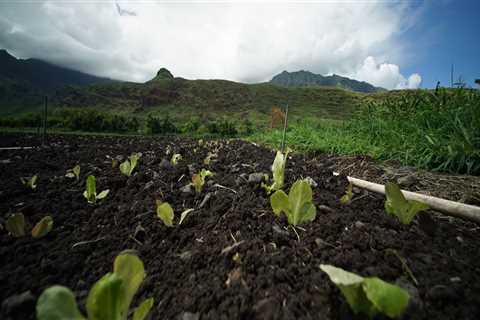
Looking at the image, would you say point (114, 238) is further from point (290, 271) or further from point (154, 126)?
point (154, 126)

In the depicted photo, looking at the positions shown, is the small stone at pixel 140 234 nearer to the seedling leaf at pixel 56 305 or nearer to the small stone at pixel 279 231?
the seedling leaf at pixel 56 305

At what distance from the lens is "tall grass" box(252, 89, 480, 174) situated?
1.96 metres

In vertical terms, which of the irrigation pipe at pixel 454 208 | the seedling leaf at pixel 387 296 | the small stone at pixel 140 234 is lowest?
the small stone at pixel 140 234

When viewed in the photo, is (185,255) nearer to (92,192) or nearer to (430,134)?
(92,192)

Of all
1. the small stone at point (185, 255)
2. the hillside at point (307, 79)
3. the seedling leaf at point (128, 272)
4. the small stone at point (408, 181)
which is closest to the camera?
the seedling leaf at point (128, 272)

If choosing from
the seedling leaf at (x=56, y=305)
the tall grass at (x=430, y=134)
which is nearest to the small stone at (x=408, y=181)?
the tall grass at (x=430, y=134)

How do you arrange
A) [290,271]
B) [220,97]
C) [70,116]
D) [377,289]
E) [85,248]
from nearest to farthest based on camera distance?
[377,289] → [290,271] → [85,248] → [70,116] → [220,97]

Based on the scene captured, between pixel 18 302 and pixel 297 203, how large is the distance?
1104mm

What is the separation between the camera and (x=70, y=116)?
10.9 m

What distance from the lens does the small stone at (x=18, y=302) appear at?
635 mm

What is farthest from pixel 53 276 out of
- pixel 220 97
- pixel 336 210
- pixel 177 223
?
pixel 220 97

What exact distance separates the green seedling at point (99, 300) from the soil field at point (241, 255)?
17 cm

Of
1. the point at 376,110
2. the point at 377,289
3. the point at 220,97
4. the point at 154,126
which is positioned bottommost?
the point at 154,126

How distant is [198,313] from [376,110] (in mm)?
5009
